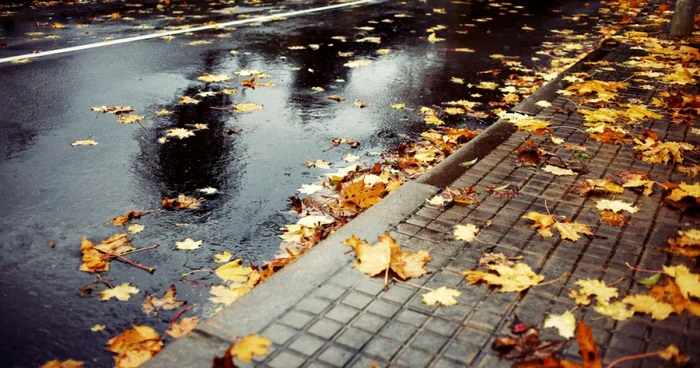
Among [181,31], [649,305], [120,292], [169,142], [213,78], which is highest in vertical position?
[181,31]

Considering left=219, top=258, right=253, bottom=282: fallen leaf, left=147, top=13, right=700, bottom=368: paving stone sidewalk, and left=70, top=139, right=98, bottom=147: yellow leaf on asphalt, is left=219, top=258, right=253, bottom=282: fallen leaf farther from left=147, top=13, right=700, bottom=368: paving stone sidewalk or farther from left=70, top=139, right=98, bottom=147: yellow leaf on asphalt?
left=70, top=139, right=98, bottom=147: yellow leaf on asphalt

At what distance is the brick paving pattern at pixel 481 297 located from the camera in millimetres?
2295

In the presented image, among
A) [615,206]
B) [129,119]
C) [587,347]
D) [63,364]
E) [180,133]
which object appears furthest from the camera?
[129,119]

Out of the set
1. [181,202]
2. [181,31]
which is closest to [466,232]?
[181,202]

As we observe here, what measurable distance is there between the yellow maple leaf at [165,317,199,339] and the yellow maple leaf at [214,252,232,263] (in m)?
0.51

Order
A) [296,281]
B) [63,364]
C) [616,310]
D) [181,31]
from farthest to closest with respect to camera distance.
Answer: [181,31]
[296,281]
[616,310]
[63,364]

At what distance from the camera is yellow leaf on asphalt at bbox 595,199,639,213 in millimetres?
3408

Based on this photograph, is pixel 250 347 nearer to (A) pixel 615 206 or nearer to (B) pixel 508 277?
(B) pixel 508 277

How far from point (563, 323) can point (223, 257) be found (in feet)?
6.05

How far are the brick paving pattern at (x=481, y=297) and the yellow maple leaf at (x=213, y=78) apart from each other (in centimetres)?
387

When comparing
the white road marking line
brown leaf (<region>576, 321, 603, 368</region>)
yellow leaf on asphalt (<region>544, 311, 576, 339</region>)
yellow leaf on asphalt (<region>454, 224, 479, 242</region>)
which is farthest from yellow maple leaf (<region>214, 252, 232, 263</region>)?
the white road marking line

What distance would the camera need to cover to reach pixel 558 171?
3.95 meters

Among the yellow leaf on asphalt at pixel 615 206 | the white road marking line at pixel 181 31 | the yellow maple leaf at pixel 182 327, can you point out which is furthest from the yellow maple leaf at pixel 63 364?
the white road marking line at pixel 181 31

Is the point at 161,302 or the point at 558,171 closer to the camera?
the point at 161,302
